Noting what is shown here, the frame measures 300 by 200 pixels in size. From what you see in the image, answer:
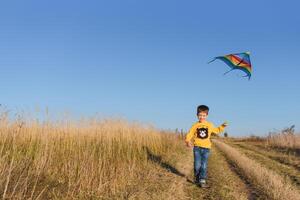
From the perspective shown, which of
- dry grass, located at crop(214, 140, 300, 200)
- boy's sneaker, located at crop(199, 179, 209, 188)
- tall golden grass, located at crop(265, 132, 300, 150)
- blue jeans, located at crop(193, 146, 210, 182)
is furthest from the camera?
tall golden grass, located at crop(265, 132, 300, 150)

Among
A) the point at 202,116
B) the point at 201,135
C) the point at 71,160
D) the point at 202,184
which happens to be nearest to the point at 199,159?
the point at 201,135

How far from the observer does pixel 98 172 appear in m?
8.30

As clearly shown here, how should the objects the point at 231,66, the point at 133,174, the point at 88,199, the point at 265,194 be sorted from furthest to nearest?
1. the point at 231,66
2. the point at 133,174
3. the point at 265,194
4. the point at 88,199

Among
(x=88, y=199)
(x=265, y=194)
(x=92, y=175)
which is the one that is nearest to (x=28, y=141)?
(x=92, y=175)

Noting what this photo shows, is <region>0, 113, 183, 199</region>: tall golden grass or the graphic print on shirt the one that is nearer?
<region>0, 113, 183, 199</region>: tall golden grass

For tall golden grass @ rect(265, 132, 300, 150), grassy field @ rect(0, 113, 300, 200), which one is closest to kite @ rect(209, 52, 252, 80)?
grassy field @ rect(0, 113, 300, 200)

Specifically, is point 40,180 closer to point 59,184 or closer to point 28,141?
point 59,184

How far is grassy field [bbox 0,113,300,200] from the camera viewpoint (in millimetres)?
7109

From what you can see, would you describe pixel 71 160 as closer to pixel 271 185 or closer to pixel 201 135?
pixel 201 135

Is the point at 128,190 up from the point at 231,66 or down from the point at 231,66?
down

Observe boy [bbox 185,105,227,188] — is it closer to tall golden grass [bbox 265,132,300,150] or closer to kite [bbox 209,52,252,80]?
kite [bbox 209,52,252,80]

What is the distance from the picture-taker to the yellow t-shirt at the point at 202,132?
972cm

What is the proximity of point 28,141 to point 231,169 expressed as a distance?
242 inches

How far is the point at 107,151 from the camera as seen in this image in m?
12.2
